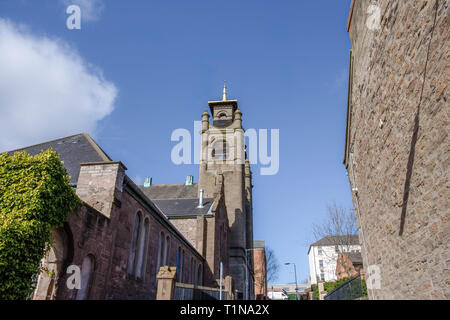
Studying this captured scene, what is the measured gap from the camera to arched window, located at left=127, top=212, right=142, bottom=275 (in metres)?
14.2

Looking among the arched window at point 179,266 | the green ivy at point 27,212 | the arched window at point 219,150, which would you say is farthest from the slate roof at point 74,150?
the arched window at point 219,150

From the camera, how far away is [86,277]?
10312 millimetres

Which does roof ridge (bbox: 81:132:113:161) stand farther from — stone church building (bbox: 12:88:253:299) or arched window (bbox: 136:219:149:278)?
arched window (bbox: 136:219:149:278)

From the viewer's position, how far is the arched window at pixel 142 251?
15.0 metres

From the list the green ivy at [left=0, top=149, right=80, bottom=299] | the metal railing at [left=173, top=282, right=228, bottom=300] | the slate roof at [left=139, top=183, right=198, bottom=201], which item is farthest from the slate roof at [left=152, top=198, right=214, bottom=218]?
the green ivy at [left=0, top=149, right=80, bottom=299]

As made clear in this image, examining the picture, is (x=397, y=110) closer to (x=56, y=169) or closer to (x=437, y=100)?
(x=437, y=100)

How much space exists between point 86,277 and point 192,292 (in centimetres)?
676

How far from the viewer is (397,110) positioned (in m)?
7.25

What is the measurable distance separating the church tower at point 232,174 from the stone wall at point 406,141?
24.7 meters

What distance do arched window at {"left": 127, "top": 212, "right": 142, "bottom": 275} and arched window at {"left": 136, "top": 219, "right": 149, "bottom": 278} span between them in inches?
8.7

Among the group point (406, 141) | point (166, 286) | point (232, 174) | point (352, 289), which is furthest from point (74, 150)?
point (232, 174)

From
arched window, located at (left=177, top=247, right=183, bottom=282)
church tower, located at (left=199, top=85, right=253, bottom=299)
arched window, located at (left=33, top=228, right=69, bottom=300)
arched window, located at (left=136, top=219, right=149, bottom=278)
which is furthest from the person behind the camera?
church tower, located at (left=199, top=85, right=253, bottom=299)
